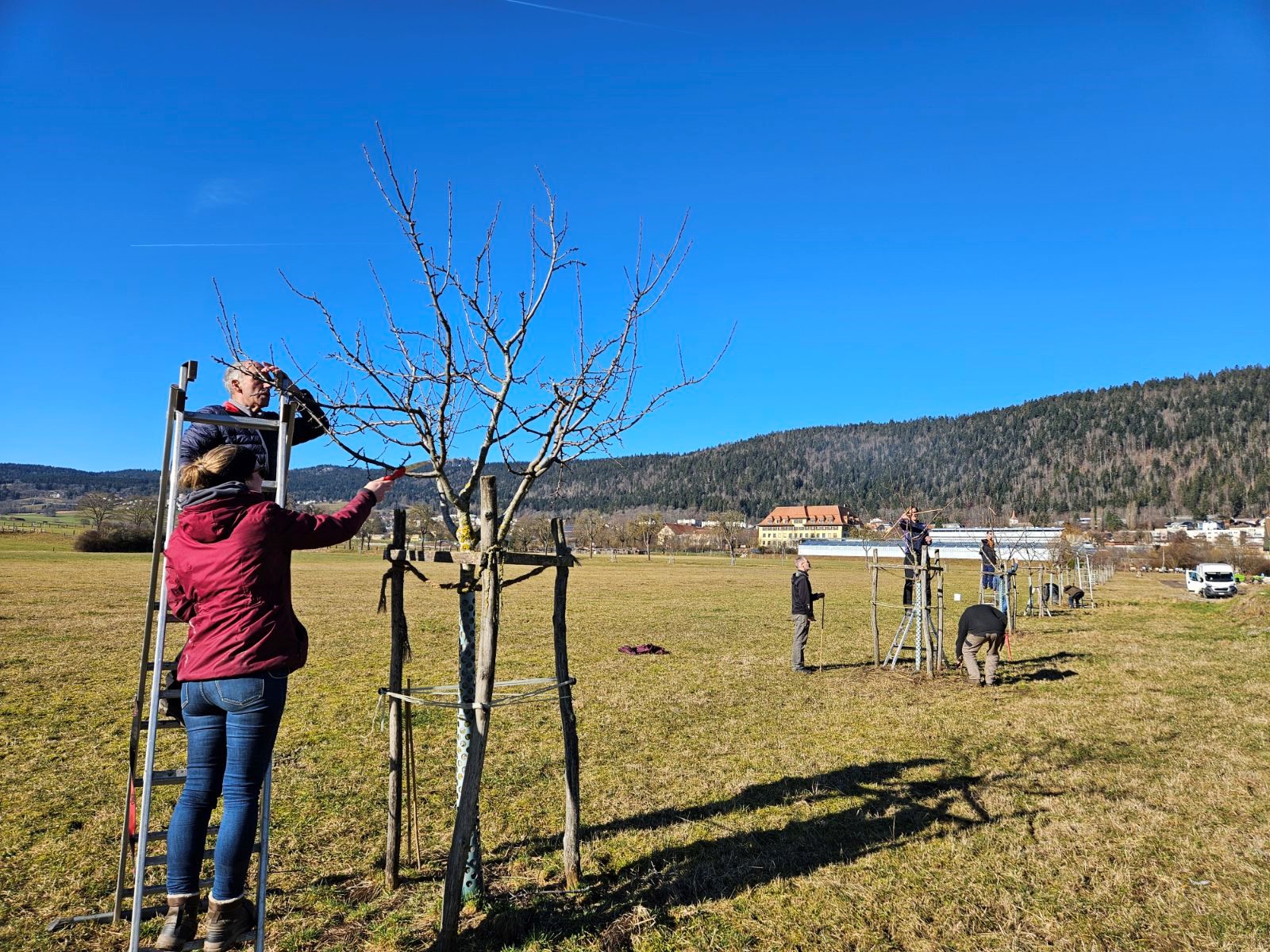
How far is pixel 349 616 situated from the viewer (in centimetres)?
2016

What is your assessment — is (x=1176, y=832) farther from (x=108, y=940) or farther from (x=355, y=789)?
(x=108, y=940)

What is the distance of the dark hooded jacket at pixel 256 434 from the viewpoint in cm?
366

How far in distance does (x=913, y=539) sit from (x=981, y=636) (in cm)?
258

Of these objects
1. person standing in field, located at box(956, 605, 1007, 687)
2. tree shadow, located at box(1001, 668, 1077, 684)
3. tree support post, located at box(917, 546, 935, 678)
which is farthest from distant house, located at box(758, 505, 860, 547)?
person standing in field, located at box(956, 605, 1007, 687)

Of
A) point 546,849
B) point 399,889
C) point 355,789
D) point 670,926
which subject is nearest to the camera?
point 670,926

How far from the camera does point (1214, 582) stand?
36.0 metres

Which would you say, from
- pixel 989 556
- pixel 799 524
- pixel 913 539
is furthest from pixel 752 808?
pixel 799 524

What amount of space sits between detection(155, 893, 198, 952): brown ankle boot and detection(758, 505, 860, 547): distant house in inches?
6051

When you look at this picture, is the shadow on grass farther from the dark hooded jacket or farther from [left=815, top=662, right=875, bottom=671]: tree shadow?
[left=815, top=662, right=875, bottom=671]: tree shadow

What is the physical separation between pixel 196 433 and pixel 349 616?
17885 mm

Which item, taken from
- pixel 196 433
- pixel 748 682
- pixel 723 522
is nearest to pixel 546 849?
pixel 196 433

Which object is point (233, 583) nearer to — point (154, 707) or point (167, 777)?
point (154, 707)

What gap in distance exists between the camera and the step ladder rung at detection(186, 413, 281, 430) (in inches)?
139

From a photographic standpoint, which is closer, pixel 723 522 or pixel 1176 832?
pixel 1176 832
